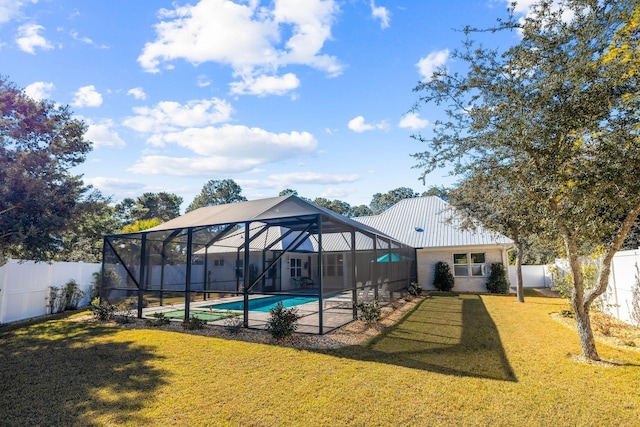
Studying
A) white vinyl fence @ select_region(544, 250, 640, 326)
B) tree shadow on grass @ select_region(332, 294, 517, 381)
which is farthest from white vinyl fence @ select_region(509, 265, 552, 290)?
tree shadow on grass @ select_region(332, 294, 517, 381)

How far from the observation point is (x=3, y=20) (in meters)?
8.16

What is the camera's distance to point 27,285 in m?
11.2

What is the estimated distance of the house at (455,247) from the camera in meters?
17.9

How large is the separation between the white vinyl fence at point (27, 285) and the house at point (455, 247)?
16375 millimetres

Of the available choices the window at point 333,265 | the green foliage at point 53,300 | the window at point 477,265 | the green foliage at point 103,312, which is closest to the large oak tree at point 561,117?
the green foliage at point 103,312

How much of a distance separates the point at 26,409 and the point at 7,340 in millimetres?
5339

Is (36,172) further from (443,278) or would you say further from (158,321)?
(443,278)

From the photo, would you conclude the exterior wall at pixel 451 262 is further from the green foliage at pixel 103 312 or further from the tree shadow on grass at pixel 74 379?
the tree shadow on grass at pixel 74 379

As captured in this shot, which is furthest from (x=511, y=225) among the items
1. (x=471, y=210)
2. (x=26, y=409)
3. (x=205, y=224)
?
(x=26, y=409)

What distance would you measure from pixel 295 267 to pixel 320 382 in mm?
16289

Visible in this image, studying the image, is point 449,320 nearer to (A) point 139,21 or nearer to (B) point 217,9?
(B) point 217,9

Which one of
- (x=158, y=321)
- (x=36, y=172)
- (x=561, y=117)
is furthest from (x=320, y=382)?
(x=36, y=172)

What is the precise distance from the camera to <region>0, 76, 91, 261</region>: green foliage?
918cm

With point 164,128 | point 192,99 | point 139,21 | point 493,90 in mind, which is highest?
point 139,21
